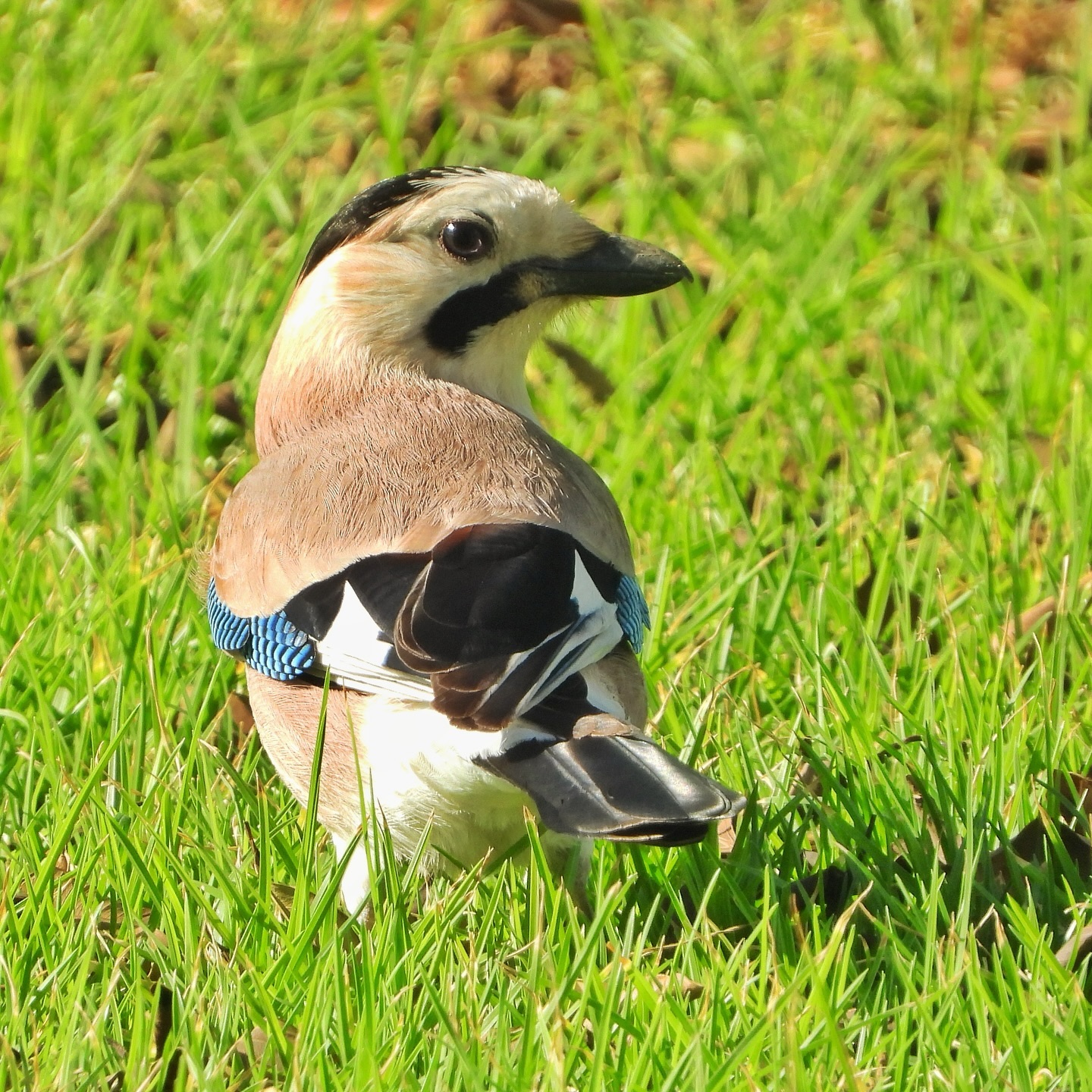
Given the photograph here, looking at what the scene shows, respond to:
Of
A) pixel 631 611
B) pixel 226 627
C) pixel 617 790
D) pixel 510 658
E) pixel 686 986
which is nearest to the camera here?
pixel 617 790

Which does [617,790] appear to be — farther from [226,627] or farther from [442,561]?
[226,627]

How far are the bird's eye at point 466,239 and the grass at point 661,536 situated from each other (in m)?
1.08

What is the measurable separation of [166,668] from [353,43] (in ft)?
12.9

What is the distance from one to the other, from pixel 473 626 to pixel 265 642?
0.79 meters

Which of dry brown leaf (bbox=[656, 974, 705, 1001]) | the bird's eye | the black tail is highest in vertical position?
the bird's eye

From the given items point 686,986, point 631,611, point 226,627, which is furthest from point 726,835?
point 226,627

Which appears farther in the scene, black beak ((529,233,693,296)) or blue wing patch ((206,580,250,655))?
black beak ((529,233,693,296))

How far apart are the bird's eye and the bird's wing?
0.93 meters

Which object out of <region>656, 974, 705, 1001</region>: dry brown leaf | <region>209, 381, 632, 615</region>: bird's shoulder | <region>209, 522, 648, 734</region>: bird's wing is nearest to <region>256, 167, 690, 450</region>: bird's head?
<region>209, 381, 632, 615</region>: bird's shoulder

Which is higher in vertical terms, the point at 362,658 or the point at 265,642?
the point at 362,658

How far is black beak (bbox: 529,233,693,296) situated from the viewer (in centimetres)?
430

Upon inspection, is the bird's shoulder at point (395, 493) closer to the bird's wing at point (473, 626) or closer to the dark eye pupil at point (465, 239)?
the bird's wing at point (473, 626)

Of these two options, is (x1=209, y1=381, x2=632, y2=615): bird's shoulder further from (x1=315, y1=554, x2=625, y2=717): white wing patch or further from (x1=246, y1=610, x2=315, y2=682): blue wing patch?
(x1=315, y1=554, x2=625, y2=717): white wing patch

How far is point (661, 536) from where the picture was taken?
5.17m
